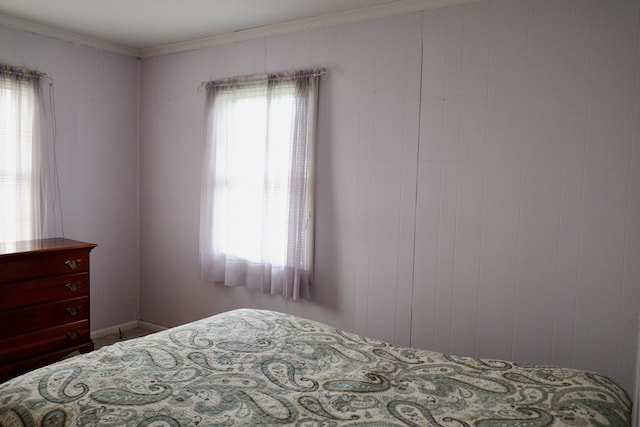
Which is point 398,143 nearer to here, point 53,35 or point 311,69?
point 311,69

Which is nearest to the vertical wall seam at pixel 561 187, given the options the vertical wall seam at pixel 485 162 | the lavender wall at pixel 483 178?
the lavender wall at pixel 483 178

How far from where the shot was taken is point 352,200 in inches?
128

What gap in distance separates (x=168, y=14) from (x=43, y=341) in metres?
2.34

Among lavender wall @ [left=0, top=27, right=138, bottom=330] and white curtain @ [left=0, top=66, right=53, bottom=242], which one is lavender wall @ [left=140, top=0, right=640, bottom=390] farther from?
white curtain @ [left=0, top=66, right=53, bottom=242]

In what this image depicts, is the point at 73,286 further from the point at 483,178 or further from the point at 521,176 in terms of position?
the point at 521,176

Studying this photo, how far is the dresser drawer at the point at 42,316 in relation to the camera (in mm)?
2975

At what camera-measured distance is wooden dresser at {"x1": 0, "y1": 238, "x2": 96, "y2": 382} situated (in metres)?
2.97

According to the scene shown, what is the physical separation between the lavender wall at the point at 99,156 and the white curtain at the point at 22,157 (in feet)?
0.56

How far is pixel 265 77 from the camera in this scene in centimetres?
358

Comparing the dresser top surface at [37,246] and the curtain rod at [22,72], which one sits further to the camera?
the curtain rod at [22,72]

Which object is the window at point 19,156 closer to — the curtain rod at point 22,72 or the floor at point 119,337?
the curtain rod at point 22,72

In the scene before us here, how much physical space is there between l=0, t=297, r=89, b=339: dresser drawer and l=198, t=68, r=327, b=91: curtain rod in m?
1.88

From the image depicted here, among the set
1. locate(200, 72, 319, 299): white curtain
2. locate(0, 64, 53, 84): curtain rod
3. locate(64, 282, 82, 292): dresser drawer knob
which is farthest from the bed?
locate(0, 64, 53, 84): curtain rod

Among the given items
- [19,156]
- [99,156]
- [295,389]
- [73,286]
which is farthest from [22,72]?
[295,389]
